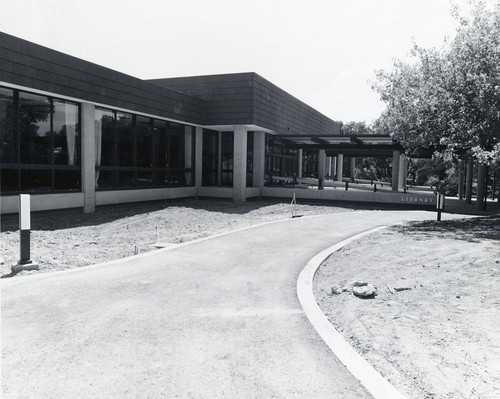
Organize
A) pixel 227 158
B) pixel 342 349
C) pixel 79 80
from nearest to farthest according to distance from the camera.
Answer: pixel 342 349 < pixel 79 80 < pixel 227 158

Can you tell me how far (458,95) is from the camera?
14.1m

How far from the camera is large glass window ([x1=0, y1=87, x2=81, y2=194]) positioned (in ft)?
45.9

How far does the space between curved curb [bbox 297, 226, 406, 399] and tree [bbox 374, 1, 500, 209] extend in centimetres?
893

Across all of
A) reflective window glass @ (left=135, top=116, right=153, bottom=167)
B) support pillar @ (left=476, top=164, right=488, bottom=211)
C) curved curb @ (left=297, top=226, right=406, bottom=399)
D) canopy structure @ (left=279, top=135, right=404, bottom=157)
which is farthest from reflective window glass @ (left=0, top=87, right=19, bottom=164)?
support pillar @ (left=476, top=164, right=488, bottom=211)

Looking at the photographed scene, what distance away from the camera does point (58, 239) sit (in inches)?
461

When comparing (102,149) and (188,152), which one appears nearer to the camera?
(102,149)

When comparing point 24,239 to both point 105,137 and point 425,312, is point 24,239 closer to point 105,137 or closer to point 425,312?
point 425,312

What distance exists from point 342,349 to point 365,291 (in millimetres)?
1974

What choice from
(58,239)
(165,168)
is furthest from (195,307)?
(165,168)

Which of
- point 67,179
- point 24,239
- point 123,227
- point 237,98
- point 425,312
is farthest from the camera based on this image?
point 237,98

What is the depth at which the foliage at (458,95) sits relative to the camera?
43.8 feet

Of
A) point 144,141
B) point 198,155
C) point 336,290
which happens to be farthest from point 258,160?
point 336,290

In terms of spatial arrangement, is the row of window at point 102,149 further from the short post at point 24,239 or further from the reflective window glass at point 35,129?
the short post at point 24,239

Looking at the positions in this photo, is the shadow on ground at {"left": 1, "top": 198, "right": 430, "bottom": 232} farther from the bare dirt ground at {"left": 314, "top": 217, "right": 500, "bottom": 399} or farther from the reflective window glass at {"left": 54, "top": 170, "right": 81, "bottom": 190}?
the bare dirt ground at {"left": 314, "top": 217, "right": 500, "bottom": 399}
